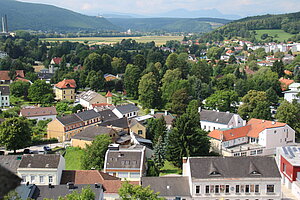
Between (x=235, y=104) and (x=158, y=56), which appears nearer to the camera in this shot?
(x=235, y=104)

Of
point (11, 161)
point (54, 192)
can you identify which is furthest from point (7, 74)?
point (54, 192)

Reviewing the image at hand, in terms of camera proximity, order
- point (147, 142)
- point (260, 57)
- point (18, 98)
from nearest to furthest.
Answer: point (147, 142), point (18, 98), point (260, 57)

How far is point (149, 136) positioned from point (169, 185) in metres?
22.3

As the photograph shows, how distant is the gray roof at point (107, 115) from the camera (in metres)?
57.9

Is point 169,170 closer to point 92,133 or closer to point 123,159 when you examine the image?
point 123,159

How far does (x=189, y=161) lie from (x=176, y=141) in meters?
10.0

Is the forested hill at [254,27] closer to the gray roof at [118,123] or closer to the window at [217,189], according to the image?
the gray roof at [118,123]

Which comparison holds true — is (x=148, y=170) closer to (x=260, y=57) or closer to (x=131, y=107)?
(x=131, y=107)

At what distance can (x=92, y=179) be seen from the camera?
31.3 meters

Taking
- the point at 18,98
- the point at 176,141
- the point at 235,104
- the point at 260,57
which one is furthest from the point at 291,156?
the point at 260,57

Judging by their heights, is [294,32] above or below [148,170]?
above

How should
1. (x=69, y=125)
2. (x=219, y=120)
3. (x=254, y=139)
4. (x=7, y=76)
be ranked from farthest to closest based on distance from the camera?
(x=7, y=76) → (x=219, y=120) → (x=69, y=125) → (x=254, y=139)

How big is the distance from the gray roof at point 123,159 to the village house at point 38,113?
24.0 m

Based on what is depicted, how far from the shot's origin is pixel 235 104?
2549 inches
